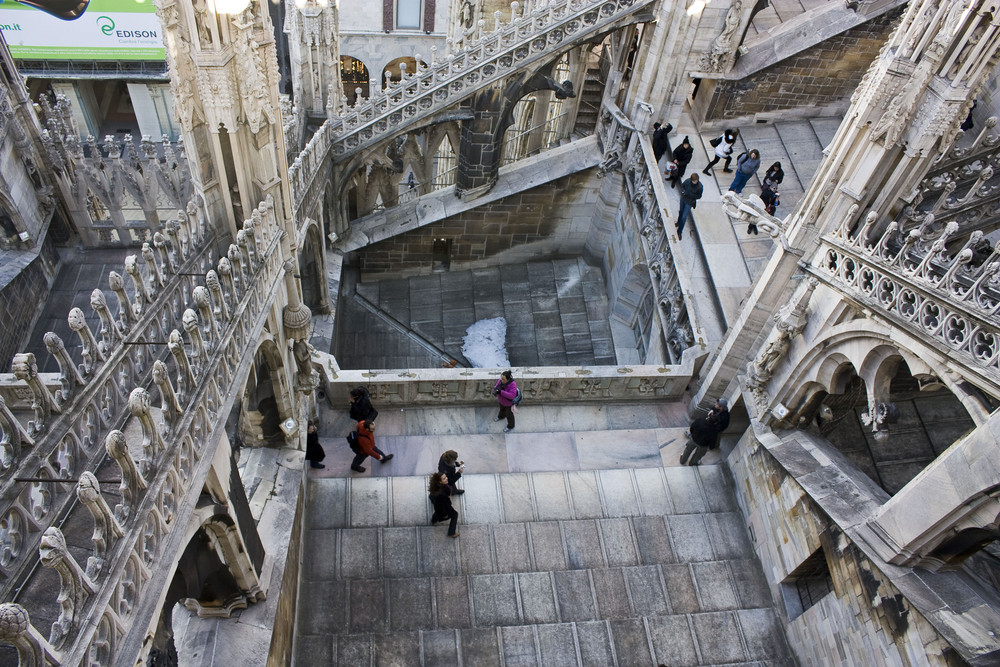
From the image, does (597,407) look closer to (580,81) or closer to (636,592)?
(636,592)

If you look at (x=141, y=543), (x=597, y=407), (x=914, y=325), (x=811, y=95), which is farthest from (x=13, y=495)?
(x=811, y=95)

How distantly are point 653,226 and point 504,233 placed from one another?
168 inches

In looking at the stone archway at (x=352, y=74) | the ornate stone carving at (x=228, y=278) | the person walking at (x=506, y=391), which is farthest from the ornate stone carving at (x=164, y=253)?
the stone archway at (x=352, y=74)

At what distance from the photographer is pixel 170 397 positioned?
5.43 meters

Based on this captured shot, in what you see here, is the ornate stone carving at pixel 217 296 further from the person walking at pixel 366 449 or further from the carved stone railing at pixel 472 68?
the carved stone railing at pixel 472 68

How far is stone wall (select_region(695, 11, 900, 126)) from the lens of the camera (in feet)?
52.9

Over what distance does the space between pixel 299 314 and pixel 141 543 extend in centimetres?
479

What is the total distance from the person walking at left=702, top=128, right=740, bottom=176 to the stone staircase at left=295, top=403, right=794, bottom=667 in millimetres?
7392

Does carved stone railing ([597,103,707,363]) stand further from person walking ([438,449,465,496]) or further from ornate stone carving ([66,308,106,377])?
ornate stone carving ([66,308,106,377])

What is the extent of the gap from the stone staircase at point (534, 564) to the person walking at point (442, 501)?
0.77ft

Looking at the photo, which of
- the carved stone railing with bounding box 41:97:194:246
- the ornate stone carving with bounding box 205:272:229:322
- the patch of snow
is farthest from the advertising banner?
the ornate stone carving with bounding box 205:272:229:322

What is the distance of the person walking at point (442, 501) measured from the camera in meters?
8.98

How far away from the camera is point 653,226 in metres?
14.6

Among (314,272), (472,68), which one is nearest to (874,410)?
(314,272)
